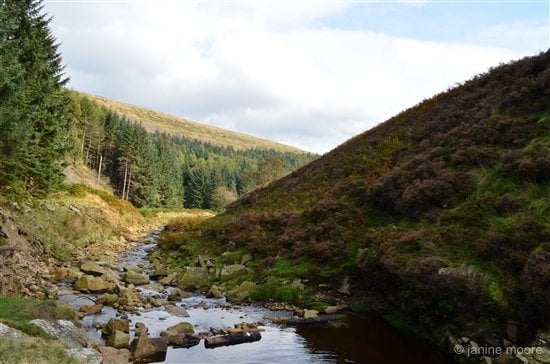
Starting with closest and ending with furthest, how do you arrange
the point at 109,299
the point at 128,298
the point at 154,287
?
1. the point at 109,299
2. the point at 128,298
3. the point at 154,287

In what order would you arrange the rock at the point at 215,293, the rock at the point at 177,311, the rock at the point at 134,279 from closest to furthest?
the rock at the point at 177,311, the rock at the point at 215,293, the rock at the point at 134,279

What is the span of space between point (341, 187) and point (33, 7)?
24851 millimetres

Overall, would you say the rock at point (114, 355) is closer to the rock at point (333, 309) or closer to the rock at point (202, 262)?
the rock at point (333, 309)

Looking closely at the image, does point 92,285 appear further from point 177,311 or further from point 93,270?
point 177,311

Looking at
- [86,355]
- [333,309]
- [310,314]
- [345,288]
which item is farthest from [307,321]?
[86,355]

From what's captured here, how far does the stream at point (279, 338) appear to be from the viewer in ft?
44.3

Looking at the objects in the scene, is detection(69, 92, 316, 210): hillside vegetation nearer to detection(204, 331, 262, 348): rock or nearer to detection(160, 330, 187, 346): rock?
detection(160, 330, 187, 346): rock

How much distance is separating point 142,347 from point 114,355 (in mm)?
937

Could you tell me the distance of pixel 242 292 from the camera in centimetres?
2153

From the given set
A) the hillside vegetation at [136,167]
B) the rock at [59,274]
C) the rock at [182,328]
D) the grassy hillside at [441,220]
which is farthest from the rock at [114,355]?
the hillside vegetation at [136,167]

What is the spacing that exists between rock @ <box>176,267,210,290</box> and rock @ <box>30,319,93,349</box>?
33.3 feet

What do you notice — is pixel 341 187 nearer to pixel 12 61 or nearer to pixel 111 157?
pixel 12 61

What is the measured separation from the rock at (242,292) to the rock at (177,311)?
10.2ft

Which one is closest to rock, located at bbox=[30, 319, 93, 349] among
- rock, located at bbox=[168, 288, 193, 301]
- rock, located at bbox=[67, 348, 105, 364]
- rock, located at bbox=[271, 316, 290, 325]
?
rock, located at bbox=[67, 348, 105, 364]
